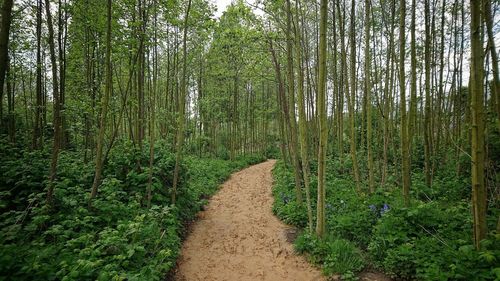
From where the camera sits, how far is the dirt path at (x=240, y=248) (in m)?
4.37

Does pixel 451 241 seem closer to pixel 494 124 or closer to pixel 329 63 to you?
pixel 494 124

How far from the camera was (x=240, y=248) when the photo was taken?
538 cm

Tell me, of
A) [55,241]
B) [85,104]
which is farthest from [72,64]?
[55,241]

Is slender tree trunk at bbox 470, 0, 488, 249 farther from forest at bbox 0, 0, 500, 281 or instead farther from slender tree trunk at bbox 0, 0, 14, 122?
slender tree trunk at bbox 0, 0, 14, 122

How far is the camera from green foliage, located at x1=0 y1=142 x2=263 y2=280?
295cm

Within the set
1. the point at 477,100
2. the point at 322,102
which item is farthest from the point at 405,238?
the point at 322,102

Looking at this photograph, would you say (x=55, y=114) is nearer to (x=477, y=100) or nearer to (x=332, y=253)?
(x=332, y=253)

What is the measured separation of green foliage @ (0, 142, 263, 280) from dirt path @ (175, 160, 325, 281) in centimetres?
43

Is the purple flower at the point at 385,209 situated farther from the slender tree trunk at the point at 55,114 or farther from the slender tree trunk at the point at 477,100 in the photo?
the slender tree trunk at the point at 55,114

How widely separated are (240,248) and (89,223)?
289 centimetres

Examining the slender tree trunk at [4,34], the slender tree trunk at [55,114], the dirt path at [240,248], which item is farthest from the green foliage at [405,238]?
the slender tree trunk at [4,34]

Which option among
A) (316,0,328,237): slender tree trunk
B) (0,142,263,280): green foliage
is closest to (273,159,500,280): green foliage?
(316,0,328,237): slender tree trunk

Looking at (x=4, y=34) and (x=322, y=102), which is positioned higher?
(x=4, y=34)

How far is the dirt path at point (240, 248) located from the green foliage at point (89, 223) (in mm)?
432
